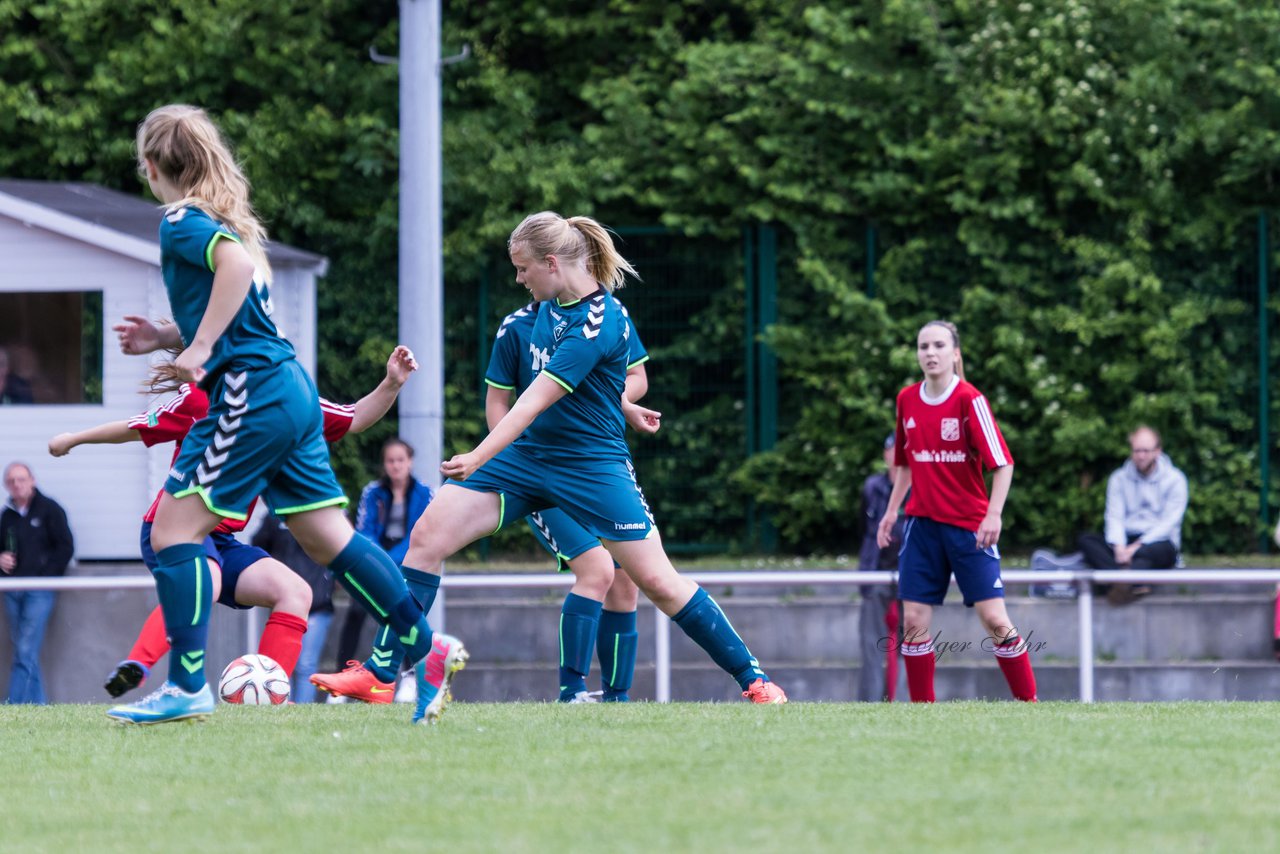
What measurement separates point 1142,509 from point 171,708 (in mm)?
8924

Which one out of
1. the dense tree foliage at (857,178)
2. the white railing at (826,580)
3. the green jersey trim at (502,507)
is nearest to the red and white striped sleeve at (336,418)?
the green jersey trim at (502,507)

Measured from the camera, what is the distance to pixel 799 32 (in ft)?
56.0

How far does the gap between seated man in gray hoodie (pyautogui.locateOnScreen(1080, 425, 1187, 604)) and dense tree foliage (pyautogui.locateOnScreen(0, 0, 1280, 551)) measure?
2117 millimetres

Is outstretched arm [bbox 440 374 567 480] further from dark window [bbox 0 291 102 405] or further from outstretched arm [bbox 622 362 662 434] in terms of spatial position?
dark window [bbox 0 291 102 405]

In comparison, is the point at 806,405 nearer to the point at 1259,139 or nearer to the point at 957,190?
the point at 957,190

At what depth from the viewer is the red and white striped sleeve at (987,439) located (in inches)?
328

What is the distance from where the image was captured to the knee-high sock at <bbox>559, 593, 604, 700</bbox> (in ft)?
26.2

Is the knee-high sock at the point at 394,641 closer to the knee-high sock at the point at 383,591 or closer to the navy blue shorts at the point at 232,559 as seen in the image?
the navy blue shorts at the point at 232,559

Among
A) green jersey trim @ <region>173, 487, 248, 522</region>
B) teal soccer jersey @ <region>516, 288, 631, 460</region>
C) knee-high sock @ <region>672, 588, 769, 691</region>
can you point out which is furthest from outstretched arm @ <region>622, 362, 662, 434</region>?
green jersey trim @ <region>173, 487, 248, 522</region>

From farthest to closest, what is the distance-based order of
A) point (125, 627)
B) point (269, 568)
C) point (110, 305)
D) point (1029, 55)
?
point (1029, 55)
point (110, 305)
point (125, 627)
point (269, 568)

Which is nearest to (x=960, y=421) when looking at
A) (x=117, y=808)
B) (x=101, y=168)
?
(x=117, y=808)

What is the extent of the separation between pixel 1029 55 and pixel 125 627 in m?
8.70

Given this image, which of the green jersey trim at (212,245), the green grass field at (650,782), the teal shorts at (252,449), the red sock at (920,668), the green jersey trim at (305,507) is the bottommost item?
the red sock at (920,668)

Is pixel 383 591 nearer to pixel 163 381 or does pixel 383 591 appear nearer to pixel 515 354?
pixel 163 381
